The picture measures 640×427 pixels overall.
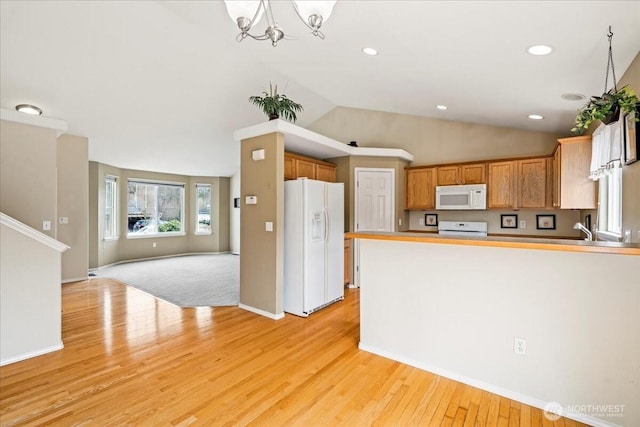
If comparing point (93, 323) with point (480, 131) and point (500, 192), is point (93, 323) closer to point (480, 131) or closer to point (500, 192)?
point (500, 192)

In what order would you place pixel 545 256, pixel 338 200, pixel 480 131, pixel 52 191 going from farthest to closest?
1. pixel 480 131
2. pixel 338 200
3. pixel 52 191
4. pixel 545 256

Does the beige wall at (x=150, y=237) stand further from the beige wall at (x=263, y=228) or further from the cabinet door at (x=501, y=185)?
the cabinet door at (x=501, y=185)

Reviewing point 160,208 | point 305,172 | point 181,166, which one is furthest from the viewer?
point 160,208

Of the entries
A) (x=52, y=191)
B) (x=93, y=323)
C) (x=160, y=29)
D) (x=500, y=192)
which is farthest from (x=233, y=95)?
(x=500, y=192)

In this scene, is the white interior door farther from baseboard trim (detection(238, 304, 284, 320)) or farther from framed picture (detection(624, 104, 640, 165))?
framed picture (detection(624, 104, 640, 165))

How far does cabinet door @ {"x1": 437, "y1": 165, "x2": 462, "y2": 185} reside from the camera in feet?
16.5

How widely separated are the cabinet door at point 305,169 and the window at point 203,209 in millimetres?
5667

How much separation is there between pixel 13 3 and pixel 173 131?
9.45ft

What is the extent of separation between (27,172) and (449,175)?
5981 mm

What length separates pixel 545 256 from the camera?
6.55 ft

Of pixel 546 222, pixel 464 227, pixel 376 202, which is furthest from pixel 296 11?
pixel 546 222

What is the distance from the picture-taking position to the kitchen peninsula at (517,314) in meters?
1.80

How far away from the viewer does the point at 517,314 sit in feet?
6.89

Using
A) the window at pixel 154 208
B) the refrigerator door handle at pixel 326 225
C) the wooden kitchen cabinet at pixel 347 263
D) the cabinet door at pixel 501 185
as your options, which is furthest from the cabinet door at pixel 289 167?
the window at pixel 154 208
